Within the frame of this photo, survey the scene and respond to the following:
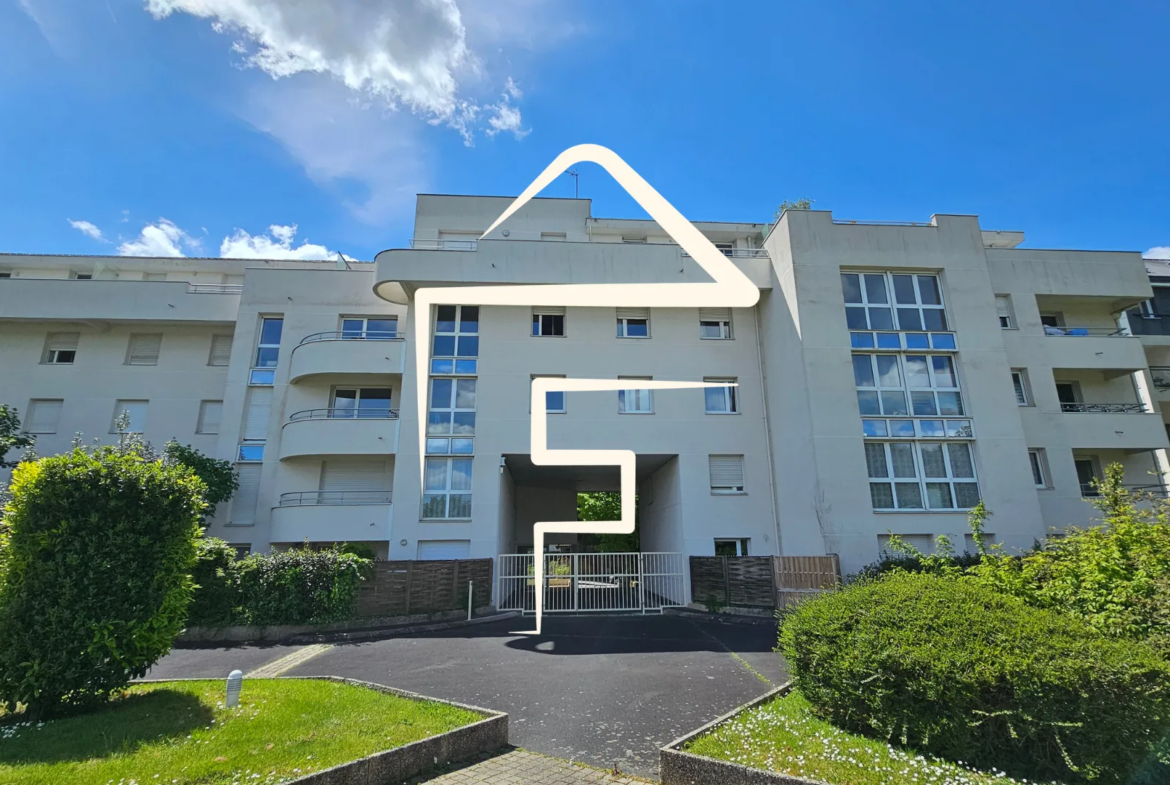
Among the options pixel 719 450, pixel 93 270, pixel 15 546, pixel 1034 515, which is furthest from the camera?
pixel 93 270

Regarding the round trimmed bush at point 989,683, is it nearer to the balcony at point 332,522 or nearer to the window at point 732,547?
the window at point 732,547

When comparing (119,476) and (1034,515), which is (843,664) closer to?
(119,476)

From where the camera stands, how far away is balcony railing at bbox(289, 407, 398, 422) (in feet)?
62.8

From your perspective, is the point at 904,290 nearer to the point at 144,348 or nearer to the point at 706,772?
the point at 706,772

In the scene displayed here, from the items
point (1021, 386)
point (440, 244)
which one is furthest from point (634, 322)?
point (1021, 386)

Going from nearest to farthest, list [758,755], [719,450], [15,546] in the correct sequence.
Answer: [758,755] < [15,546] < [719,450]

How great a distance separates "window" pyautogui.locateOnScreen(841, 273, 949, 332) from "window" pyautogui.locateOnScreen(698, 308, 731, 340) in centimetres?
393

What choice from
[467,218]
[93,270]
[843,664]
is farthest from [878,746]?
[93,270]

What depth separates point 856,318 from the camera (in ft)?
57.1

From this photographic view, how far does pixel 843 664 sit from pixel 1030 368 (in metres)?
19.1

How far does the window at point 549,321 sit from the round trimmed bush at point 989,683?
578 inches

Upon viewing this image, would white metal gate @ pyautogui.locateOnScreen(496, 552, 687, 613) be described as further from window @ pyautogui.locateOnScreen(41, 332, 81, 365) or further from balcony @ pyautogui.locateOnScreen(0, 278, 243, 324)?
window @ pyautogui.locateOnScreen(41, 332, 81, 365)

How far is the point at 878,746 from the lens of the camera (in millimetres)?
4965
